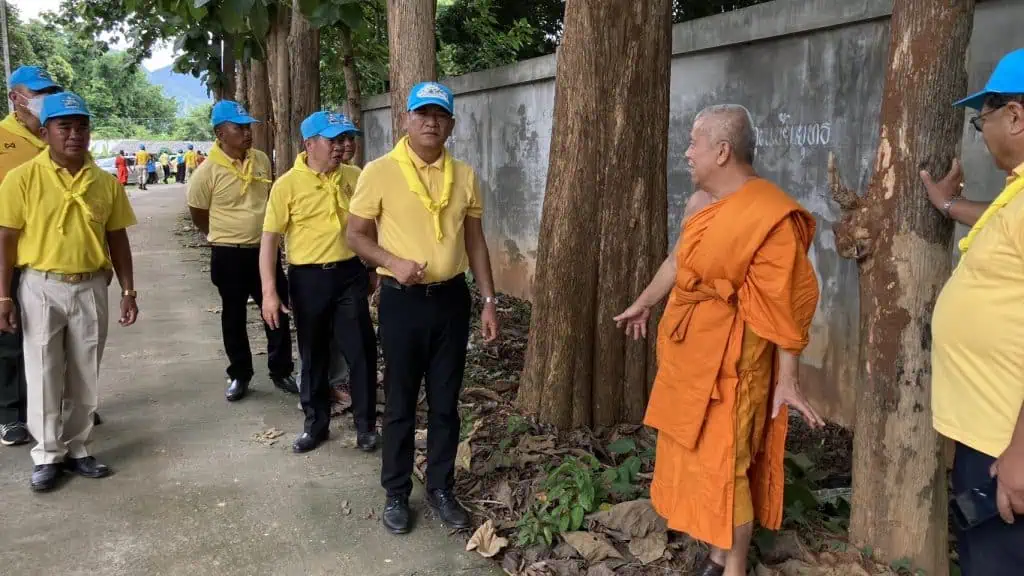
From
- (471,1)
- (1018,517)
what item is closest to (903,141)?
(1018,517)

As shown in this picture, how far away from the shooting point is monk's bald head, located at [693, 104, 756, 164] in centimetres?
271

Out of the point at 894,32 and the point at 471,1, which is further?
the point at 471,1

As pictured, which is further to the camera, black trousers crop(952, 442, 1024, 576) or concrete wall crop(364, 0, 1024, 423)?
concrete wall crop(364, 0, 1024, 423)

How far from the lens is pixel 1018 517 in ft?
6.30

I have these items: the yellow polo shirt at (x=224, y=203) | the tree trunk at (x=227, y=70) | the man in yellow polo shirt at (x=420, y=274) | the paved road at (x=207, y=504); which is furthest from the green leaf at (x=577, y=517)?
the tree trunk at (x=227, y=70)

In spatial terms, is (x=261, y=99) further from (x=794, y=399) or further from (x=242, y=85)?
(x=794, y=399)

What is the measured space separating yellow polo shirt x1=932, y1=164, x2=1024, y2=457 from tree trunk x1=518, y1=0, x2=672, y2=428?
2185 millimetres

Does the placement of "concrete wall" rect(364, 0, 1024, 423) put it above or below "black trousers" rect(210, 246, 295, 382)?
above

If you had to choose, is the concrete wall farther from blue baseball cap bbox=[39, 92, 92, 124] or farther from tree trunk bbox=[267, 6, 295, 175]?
tree trunk bbox=[267, 6, 295, 175]

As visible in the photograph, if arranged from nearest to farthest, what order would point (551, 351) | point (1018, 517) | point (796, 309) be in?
point (1018, 517)
point (796, 309)
point (551, 351)

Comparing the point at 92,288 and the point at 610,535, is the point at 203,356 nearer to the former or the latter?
the point at 92,288

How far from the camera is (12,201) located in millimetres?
3756

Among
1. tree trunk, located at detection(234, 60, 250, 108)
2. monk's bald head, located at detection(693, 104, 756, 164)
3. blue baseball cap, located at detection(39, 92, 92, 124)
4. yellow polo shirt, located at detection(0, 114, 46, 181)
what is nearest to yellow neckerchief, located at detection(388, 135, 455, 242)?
monk's bald head, located at detection(693, 104, 756, 164)

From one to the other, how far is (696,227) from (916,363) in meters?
0.94
